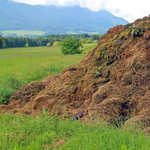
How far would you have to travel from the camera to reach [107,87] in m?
4.43

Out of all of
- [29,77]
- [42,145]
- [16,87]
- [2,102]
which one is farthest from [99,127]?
[29,77]

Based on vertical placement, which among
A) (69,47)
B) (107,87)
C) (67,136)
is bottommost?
(69,47)

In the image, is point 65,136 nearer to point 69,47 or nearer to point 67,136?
point 67,136

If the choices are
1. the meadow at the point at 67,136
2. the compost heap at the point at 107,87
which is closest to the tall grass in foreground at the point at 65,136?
the meadow at the point at 67,136

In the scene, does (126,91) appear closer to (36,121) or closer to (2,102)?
(36,121)

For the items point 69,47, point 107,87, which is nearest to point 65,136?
point 107,87

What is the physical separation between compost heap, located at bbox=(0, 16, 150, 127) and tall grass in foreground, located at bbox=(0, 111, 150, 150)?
1.58ft

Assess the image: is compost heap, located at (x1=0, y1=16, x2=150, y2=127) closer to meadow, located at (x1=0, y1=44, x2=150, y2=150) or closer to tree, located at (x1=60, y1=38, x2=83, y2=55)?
meadow, located at (x1=0, y1=44, x2=150, y2=150)

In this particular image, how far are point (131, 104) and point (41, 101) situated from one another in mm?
2449

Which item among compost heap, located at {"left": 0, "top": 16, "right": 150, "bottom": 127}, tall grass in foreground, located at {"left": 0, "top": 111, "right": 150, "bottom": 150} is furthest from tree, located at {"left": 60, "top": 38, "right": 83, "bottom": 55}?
tall grass in foreground, located at {"left": 0, "top": 111, "right": 150, "bottom": 150}

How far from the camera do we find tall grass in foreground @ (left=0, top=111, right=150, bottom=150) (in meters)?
2.60

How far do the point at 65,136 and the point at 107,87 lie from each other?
1603mm

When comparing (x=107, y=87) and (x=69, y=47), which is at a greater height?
(x=107, y=87)

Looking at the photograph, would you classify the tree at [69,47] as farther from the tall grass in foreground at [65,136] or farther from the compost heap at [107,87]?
the tall grass in foreground at [65,136]
